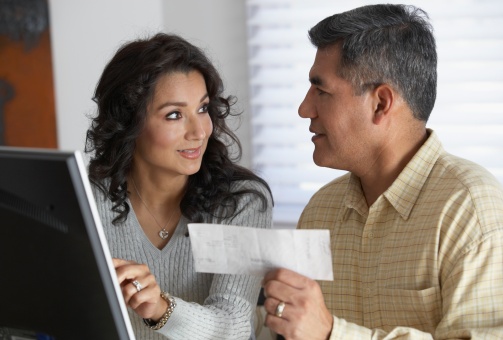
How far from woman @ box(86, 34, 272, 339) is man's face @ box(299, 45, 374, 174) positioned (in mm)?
410

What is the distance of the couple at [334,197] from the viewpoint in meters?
1.43

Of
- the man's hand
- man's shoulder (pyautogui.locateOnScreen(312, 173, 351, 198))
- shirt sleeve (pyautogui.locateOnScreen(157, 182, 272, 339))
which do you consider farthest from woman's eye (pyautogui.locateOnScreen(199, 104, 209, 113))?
the man's hand

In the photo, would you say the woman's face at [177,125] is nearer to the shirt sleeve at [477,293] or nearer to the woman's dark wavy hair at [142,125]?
the woman's dark wavy hair at [142,125]

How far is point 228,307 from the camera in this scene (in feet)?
6.27

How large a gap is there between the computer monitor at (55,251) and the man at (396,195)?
22.6 inches

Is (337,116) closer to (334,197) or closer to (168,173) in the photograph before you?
(334,197)

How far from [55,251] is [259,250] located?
1.17 ft

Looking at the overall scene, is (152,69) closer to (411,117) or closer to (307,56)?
(411,117)

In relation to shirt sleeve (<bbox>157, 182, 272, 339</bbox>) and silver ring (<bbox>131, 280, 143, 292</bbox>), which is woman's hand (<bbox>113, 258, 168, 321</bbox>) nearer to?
silver ring (<bbox>131, 280, 143, 292</bbox>)

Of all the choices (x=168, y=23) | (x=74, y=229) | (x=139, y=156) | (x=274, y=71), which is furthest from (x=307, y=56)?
(x=74, y=229)

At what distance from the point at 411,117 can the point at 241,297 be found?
0.61 m

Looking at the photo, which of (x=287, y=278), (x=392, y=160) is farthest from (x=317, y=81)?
(x=287, y=278)

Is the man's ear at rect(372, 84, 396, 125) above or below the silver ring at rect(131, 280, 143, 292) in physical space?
above

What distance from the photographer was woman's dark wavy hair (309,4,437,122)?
5.48 ft
